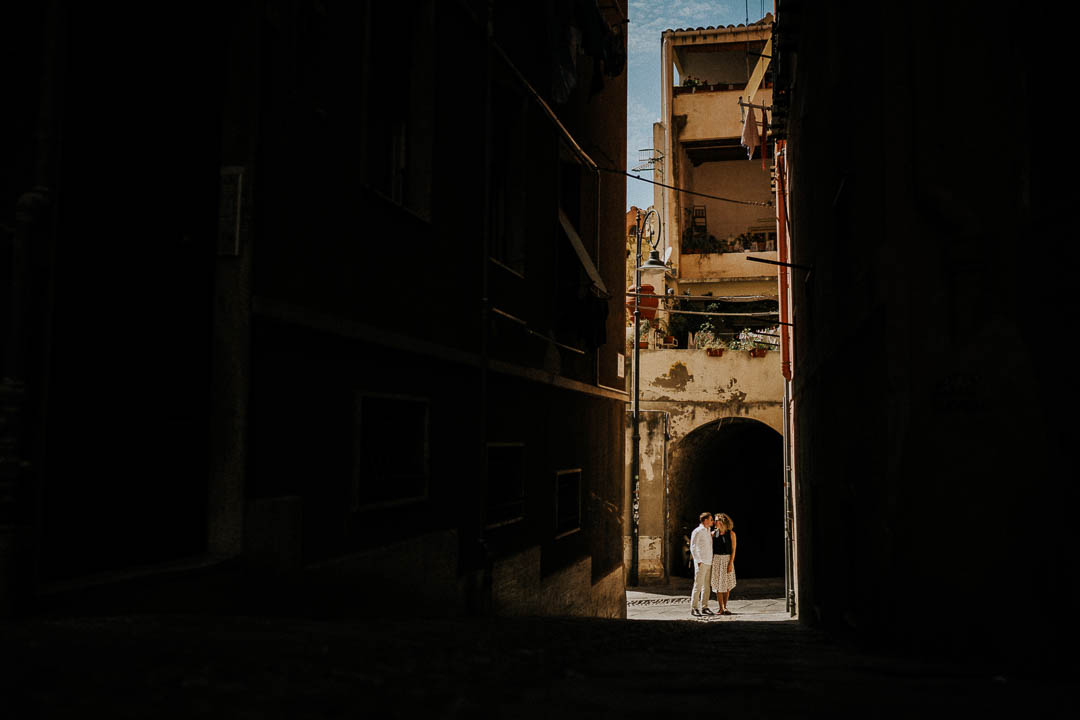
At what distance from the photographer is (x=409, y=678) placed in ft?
10.2

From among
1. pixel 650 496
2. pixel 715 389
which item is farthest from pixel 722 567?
pixel 715 389

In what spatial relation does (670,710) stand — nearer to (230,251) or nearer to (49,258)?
(49,258)

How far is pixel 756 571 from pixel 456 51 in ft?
66.7

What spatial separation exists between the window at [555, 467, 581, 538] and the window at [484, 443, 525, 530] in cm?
142

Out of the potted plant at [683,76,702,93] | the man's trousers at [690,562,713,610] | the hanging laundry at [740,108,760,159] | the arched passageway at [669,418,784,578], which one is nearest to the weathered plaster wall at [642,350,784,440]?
the arched passageway at [669,418,784,578]

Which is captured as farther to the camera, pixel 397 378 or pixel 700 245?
pixel 700 245

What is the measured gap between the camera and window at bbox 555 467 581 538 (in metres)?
11.2

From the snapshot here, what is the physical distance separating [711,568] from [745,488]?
35.9 feet

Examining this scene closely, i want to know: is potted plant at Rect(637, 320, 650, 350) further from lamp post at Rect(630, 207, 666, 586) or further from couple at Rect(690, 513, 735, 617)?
couple at Rect(690, 513, 735, 617)

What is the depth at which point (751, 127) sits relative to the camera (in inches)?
723

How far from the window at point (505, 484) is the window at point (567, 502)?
1.42 m

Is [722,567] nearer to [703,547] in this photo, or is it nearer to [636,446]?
[703,547]

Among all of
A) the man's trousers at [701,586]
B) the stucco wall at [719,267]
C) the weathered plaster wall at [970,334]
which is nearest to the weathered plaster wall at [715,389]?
the man's trousers at [701,586]

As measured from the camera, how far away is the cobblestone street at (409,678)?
8.08ft
